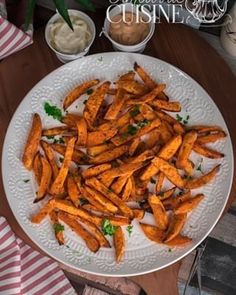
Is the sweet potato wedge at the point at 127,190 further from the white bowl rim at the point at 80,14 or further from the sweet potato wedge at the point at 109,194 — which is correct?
the white bowl rim at the point at 80,14

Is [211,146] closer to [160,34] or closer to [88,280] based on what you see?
[160,34]

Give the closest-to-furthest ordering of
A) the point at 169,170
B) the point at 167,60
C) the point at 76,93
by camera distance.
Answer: the point at 169,170
the point at 76,93
the point at 167,60

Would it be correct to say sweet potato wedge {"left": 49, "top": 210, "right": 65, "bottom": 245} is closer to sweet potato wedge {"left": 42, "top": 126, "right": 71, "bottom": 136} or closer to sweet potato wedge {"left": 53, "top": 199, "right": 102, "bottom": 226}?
sweet potato wedge {"left": 53, "top": 199, "right": 102, "bottom": 226}

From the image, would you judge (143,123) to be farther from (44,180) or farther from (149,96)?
(44,180)

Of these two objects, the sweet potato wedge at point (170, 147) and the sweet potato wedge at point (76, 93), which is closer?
the sweet potato wedge at point (170, 147)

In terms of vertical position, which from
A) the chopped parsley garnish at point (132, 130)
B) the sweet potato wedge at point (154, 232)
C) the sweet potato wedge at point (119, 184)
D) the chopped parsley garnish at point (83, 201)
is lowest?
the sweet potato wedge at point (154, 232)

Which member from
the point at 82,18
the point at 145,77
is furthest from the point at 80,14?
the point at 145,77

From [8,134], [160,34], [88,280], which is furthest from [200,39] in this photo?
[88,280]

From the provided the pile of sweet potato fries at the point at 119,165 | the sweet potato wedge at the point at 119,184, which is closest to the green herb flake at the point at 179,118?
the pile of sweet potato fries at the point at 119,165
